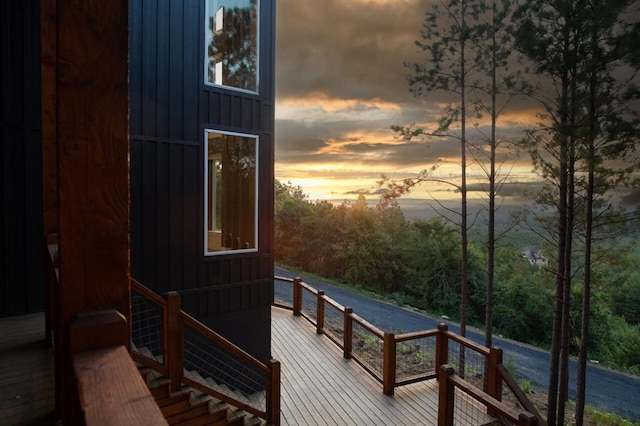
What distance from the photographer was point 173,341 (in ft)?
10.8

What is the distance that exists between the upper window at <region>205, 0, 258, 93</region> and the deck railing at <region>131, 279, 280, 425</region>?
10.6 feet

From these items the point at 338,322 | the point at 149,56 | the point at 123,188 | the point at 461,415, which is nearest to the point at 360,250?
the point at 338,322

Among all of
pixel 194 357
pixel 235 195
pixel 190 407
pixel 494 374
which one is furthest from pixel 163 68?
pixel 494 374

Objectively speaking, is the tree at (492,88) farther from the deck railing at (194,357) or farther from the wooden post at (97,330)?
the wooden post at (97,330)

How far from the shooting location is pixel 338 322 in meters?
11.7

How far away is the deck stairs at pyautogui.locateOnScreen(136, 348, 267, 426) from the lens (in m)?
3.24

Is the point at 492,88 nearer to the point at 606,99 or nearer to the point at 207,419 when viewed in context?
the point at 606,99

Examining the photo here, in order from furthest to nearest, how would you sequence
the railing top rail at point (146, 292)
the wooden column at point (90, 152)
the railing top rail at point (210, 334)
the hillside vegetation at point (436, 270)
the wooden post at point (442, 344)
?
1. the hillside vegetation at point (436, 270)
2. the wooden post at point (442, 344)
3. the railing top rail at point (210, 334)
4. the railing top rail at point (146, 292)
5. the wooden column at point (90, 152)

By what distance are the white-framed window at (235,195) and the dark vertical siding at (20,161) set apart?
2068mm

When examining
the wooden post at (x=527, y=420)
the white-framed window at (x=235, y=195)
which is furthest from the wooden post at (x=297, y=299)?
the wooden post at (x=527, y=420)

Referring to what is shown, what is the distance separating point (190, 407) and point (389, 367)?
9.79ft

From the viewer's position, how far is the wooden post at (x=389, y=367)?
→ 532cm

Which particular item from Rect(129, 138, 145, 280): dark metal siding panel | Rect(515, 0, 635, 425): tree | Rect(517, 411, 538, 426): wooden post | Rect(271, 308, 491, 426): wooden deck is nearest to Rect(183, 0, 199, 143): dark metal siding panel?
Rect(129, 138, 145, 280): dark metal siding panel

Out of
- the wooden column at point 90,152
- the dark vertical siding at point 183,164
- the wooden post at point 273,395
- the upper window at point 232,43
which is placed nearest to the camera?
the wooden column at point 90,152
